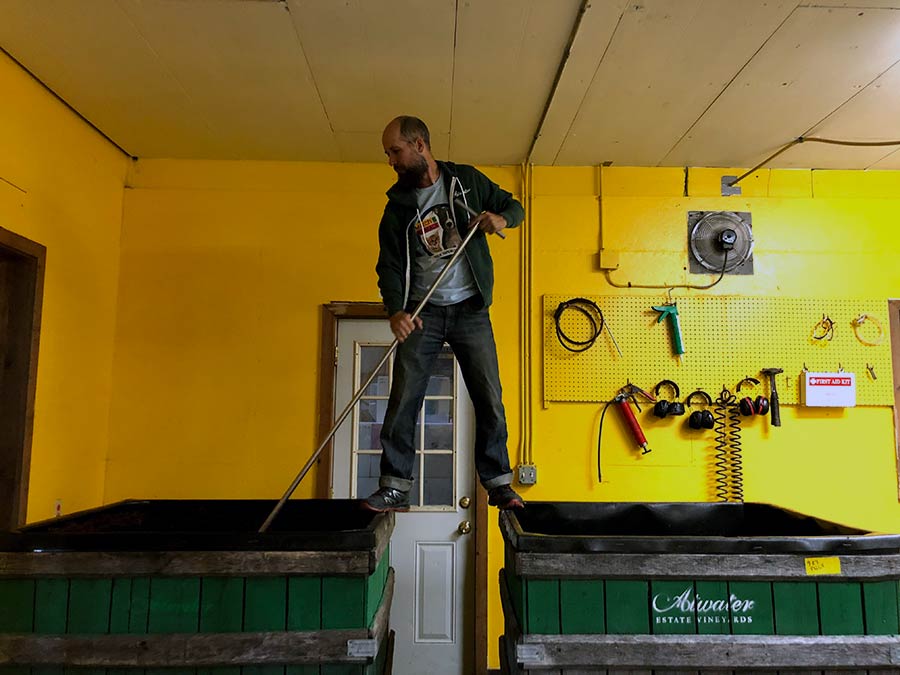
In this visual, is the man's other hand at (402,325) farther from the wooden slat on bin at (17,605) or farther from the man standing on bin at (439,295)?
the wooden slat on bin at (17,605)

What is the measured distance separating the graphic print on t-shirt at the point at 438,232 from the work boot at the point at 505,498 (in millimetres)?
811

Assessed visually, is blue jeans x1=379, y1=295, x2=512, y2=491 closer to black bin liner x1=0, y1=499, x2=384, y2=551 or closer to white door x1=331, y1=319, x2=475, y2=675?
black bin liner x1=0, y1=499, x2=384, y2=551

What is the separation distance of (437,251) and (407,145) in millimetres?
359

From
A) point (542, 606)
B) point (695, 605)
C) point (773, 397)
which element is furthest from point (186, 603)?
point (773, 397)

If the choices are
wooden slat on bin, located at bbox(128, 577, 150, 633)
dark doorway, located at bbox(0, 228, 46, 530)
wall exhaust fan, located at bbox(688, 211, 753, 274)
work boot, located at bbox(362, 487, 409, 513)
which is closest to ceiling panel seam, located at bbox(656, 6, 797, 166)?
wall exhaust fan, located at bbox(688, 211, 753, 274)

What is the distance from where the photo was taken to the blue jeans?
6.44 feet

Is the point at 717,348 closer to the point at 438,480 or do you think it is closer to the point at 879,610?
the point at 438,480

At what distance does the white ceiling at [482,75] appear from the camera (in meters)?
2.27

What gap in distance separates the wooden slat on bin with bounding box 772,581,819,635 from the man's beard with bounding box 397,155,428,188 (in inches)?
60.8

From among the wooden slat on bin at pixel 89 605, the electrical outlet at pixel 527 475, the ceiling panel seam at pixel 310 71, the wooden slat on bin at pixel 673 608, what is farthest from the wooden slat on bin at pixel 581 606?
the ceiling panel seam at pixel 310 71

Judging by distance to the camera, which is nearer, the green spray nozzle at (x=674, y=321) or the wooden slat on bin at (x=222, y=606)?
the wooden slat on bin at (x=222, y=606)

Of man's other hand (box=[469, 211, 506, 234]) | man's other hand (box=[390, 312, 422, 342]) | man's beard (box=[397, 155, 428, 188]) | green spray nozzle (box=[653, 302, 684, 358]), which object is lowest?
man's other hand (box=[390, 312, 422, 342])

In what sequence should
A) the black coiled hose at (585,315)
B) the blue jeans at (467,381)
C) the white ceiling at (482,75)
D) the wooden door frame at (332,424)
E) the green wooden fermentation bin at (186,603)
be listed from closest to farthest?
1. the green wooden fermentation bin at (186,603)
2. the blue jeans at (467,381)
3. the white ceiling at (482,75)
4. the wooden door frame at (332,424)
5. the black coiled hose at (585,315)

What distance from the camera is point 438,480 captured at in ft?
11.0
